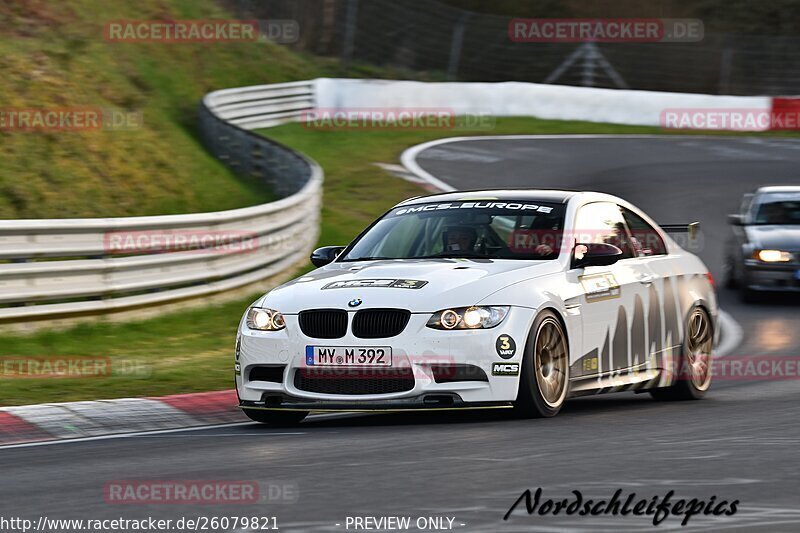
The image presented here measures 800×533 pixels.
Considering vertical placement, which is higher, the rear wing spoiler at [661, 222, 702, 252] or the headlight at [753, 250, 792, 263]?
the rear wing spoiler at [661, 222, 702, 252]

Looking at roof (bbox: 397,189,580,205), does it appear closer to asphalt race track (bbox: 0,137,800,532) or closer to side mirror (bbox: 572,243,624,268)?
side mirror (bbox: 572,243,624,268)

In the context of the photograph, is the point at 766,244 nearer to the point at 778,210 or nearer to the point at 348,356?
the point at 778,210

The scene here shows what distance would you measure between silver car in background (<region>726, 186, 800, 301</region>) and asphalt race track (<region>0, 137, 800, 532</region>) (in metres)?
6.07

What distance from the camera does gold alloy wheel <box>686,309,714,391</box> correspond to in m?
10.3

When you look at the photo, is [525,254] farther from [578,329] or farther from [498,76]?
[498,76]

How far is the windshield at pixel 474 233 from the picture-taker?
9258 millimetres

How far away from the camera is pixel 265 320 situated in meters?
8.69

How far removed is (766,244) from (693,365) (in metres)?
7.47

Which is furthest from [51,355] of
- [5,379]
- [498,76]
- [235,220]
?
[498,76]

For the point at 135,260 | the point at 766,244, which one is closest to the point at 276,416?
the point at 135,260

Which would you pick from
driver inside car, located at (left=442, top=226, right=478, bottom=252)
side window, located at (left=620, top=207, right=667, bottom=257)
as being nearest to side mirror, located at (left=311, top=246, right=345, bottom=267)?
driver inside car, located at (left=442, top=226, right=478, bottom=252)

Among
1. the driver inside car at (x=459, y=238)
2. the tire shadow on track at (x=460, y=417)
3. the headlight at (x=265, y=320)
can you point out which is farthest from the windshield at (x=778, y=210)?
the headlight at (x=265, y=320)

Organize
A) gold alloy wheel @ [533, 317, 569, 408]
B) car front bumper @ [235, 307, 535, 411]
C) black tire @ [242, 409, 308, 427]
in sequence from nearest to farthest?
car front bumper @ [235, 307, 535, 411]
gold alloy wheel @ [533, 317, 569, 408]
black tire @ [242, 409, 308, 427]

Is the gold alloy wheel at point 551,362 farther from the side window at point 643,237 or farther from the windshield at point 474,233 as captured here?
the side window at point 643,237
